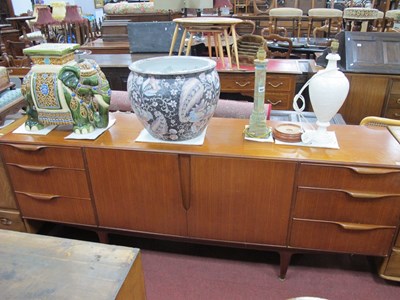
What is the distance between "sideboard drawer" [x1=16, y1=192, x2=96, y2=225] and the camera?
61.7 inches

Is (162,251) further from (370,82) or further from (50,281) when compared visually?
(370,82)

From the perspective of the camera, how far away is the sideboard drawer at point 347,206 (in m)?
1.29

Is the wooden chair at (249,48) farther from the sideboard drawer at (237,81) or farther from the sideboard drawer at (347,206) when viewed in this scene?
the sideboard drawer at (347,206)

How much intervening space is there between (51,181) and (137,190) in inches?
16.7

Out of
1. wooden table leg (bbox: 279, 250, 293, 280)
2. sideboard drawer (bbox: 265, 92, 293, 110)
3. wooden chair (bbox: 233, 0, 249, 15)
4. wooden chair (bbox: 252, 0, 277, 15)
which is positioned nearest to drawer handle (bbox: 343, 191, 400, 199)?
wooden table leg (bbox: 279, 250, 293, 280)

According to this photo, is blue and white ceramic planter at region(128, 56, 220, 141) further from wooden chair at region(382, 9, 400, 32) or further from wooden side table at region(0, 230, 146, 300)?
wooden chair at region(382, 9, 400, 32)

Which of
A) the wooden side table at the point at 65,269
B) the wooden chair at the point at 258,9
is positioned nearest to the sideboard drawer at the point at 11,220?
the wooden side table at the point at 65,269

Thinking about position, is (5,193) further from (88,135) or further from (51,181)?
(88,135)

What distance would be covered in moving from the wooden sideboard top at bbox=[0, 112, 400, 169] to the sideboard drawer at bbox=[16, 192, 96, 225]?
29 centimetres

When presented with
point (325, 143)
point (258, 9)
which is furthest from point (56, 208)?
point (258, 9)

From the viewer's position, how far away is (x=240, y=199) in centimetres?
139

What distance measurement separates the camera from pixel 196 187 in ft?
4.59

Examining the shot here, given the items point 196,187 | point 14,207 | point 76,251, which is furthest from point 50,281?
point 14,207

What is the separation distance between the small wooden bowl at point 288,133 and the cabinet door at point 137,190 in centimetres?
45
